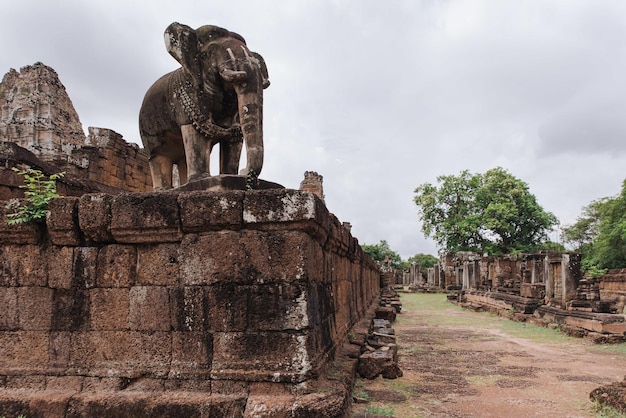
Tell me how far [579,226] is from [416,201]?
2002cm

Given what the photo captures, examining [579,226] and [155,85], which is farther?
[579,226]

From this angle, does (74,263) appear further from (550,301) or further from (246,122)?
(550,301)

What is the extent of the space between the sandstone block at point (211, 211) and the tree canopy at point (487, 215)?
1574 inches

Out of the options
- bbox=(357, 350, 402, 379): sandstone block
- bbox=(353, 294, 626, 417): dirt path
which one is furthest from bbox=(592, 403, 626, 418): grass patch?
bbox=(357, 350, 402, 379): sandstone block

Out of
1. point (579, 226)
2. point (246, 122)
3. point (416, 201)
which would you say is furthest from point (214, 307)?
point (579, 226)

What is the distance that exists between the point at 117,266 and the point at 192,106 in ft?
5.70

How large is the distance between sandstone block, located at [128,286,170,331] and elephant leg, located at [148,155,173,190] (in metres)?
1.90

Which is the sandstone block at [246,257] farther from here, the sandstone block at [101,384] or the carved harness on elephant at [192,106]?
the carved harness on elephant at [192,106]

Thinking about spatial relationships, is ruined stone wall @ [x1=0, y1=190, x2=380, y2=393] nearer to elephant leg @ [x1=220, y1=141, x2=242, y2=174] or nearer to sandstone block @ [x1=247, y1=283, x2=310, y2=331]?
sandstone block @ [x1=247, y1=283, x2=310, y2=331]

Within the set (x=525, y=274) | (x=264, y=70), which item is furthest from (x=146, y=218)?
(x=525, y=274)

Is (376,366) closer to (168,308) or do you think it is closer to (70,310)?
(168,308)

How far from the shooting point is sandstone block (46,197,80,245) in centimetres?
Answer: 356

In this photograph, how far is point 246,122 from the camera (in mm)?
4219

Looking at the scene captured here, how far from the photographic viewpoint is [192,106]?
437 centimetres
